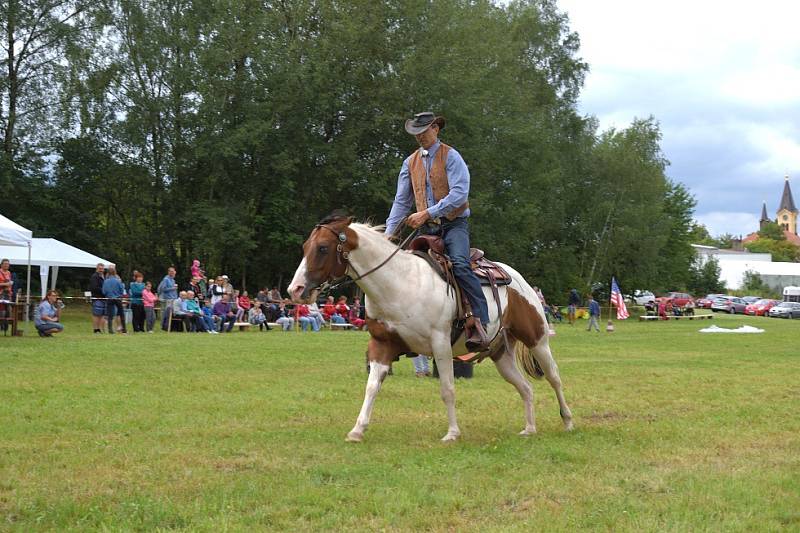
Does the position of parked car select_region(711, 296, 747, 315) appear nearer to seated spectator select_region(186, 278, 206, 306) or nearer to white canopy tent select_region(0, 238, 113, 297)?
seated spectator select_region(186, 278, 206, 306)

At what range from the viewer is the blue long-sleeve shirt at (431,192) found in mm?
8867

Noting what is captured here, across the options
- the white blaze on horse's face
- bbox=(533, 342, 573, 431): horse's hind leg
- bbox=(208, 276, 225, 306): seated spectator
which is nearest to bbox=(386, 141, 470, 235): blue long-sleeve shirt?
the white blaze on horse's face

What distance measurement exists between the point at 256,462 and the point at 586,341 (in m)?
22.8

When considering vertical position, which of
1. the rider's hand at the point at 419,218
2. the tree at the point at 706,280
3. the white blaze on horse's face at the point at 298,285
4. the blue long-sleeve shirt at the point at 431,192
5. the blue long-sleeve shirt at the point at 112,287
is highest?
the tree at the point at 706,280

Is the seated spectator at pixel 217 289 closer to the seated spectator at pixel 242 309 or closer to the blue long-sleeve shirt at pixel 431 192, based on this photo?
the seated spectator at pixel 242 309

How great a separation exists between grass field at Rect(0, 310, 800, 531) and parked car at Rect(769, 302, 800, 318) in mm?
64462

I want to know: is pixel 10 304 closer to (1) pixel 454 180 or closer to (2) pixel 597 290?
(1) pixel 454 180

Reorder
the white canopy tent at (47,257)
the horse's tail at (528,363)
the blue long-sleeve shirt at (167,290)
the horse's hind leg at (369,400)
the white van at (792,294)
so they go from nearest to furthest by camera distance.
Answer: the horse's hind leg at (369,400) → the horse's tail at (528,363) → the blue long-sleeve shirt at (167,290) → the white canopy tent at (47,257) → the white van at (792,294)

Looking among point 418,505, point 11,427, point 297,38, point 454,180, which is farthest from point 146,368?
point 297,38

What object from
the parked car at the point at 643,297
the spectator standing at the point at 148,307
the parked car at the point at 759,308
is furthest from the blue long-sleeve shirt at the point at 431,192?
the parked car at the point at 759,308

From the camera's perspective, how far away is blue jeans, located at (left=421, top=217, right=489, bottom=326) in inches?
349

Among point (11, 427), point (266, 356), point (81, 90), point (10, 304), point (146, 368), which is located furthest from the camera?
point (81, 90)

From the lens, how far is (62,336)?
2377 centimetres

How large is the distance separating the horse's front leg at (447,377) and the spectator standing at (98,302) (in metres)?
19.4
